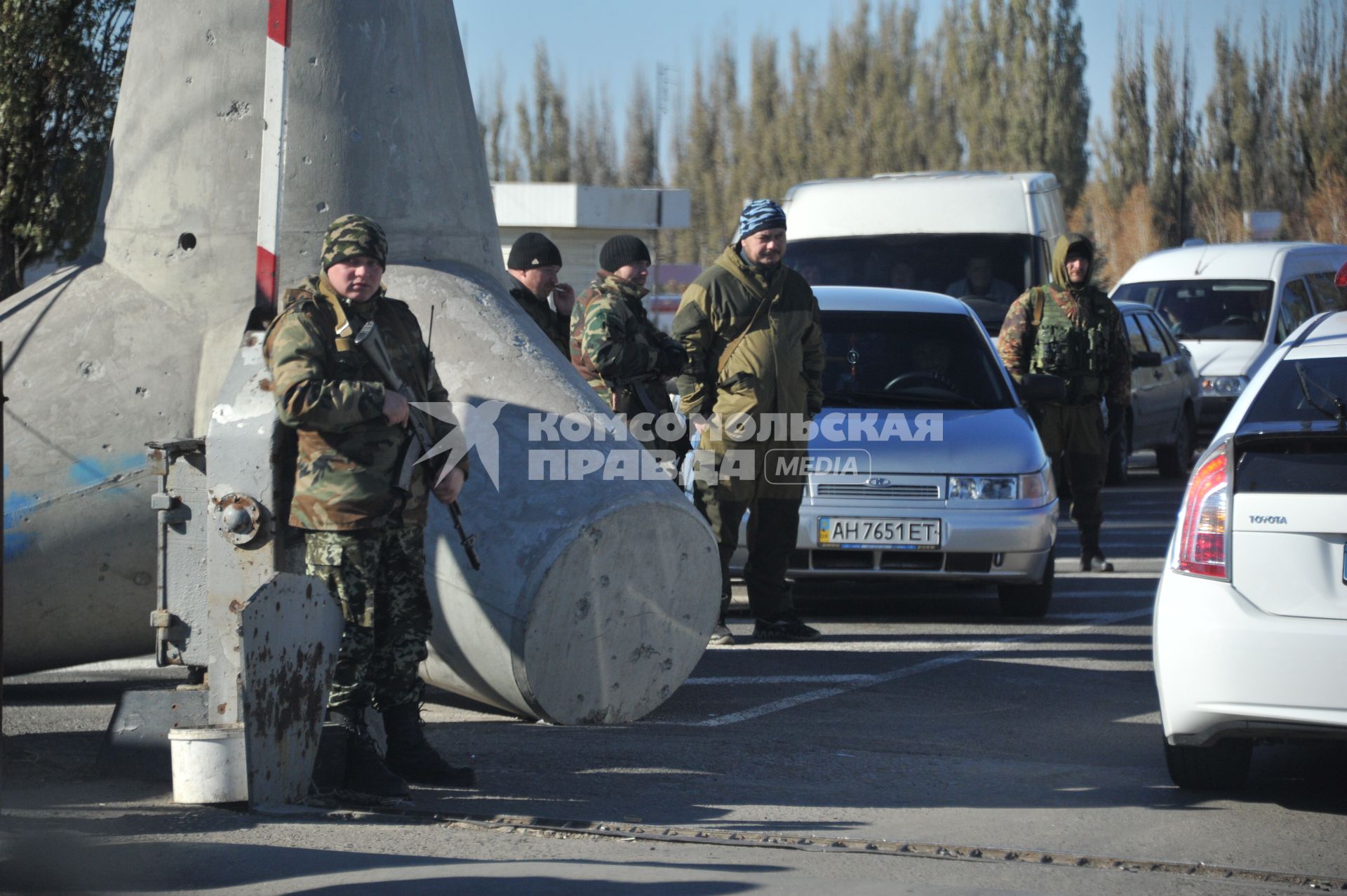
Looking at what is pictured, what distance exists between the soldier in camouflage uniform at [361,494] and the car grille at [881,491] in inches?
147

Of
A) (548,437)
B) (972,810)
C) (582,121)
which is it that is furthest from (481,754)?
(582,121)

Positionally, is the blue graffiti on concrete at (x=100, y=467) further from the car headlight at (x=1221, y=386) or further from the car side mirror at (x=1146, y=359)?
the car headlight at (x=1221, y=386)

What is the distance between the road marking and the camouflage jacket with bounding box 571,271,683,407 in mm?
1524

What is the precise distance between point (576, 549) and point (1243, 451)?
2.25 meters

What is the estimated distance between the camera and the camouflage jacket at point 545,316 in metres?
8.31

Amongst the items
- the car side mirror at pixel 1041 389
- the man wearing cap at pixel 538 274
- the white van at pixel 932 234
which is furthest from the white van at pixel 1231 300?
the man wearing cap at pixel 538 274

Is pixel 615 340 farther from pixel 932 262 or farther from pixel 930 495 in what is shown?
pixel 932 262

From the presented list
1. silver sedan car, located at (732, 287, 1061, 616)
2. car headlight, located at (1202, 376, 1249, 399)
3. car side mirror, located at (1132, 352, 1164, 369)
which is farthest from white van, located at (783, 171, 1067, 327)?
silver sedan car, located at (732, 287, 1061, 616)

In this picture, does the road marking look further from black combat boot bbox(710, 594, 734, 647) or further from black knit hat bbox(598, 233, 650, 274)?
black knit hat bbox(598, 233, 650, 274)

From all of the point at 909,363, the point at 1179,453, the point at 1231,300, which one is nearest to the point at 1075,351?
the point at 909,363

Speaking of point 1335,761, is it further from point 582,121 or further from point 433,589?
point 582,121

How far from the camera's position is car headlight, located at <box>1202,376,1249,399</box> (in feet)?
62.4

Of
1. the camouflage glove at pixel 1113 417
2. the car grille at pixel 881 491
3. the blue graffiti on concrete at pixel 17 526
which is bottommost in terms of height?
the blue graffiti on concrete at pixel 17 526

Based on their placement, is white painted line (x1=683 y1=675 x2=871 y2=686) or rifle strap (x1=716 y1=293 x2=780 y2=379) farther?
rifle strap (x1=716 y1=293 x2=780 y2=379)
